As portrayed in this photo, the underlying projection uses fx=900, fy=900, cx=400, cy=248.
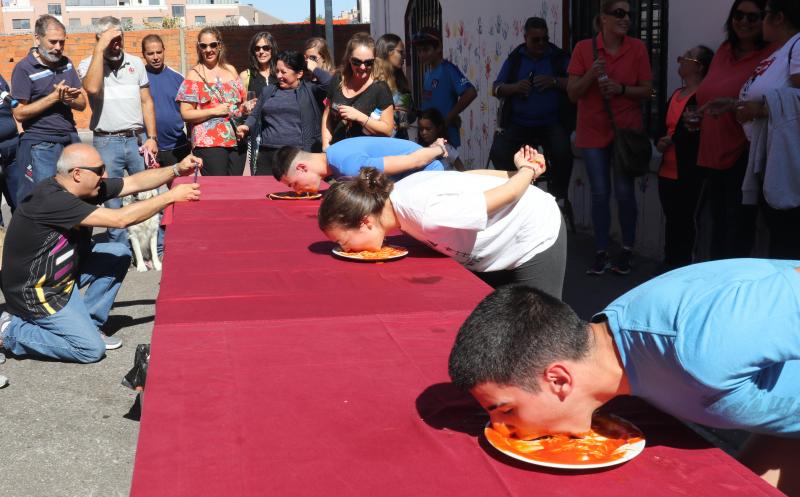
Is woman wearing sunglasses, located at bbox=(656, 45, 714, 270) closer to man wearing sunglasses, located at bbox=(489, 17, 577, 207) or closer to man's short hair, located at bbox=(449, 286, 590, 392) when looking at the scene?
man wearing sunglasses, located at bbox=(489, 17, 577, 207)

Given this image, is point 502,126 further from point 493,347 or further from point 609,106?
point 493,347

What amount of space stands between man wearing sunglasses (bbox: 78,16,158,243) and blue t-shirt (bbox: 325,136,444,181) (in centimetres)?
310

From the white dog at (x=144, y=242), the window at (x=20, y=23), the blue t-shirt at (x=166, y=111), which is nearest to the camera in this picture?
the white dog at (x=144, y=242)

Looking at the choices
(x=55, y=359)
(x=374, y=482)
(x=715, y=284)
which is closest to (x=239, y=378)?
(x=374, y=482)

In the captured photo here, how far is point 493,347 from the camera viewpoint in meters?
1.78

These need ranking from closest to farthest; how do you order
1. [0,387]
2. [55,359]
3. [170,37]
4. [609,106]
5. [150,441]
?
[150,441], [0,387], [55,359], [609,106], [170,37]

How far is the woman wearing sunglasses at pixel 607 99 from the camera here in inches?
226

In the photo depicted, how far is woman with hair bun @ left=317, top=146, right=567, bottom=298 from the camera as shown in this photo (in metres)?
3.00

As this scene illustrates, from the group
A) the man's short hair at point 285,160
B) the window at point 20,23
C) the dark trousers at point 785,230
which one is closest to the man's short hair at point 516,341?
the man's short hair at point 285,160

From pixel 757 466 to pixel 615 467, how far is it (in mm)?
588

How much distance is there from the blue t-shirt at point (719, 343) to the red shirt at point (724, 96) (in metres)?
3.16

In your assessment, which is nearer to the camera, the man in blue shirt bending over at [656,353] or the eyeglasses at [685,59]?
the man in blue shirt bending over at [656,353]

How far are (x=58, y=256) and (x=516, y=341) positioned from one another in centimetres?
351

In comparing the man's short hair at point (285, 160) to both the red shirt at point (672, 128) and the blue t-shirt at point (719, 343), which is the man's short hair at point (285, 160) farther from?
the blue t-shirt at point (719, 343)
